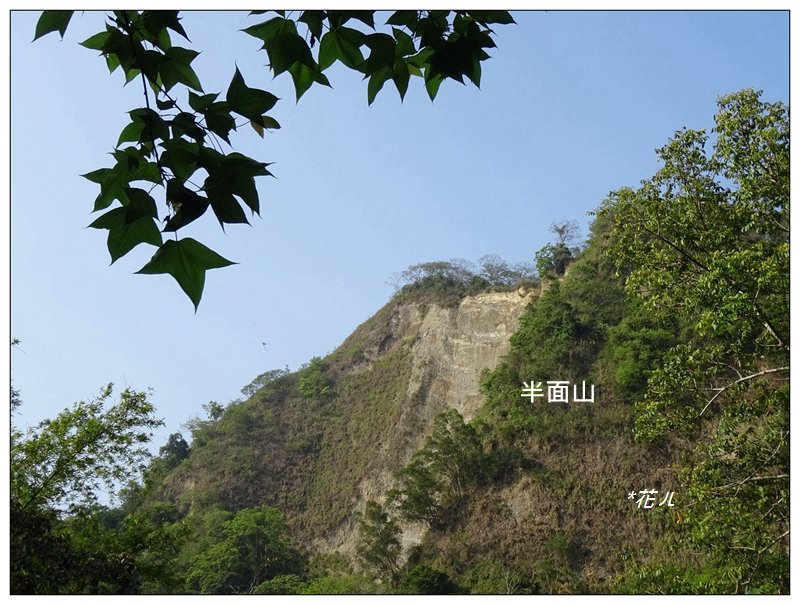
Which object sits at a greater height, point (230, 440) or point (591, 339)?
point (591, 339)

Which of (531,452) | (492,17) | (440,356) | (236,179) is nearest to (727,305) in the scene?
(492,17)

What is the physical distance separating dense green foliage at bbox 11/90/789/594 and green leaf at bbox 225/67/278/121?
3.91m

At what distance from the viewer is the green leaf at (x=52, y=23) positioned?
667 millimetres

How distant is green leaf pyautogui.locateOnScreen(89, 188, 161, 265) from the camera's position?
1.67 feet

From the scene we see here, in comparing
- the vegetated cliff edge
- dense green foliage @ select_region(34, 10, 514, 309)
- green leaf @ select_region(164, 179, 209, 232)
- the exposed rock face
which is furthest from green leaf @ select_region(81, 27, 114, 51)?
the exposed rock face

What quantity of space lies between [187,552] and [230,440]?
12.5 feet

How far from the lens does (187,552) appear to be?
11.1m

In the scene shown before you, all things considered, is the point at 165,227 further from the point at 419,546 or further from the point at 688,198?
the point at 419,546

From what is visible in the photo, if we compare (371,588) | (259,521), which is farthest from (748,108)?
(259,521)

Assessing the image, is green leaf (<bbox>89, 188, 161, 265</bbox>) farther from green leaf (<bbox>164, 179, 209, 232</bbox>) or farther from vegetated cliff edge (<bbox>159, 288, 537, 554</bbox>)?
vegetated cliff edge (<bbox>159, 288, 537, 554</bbox>)

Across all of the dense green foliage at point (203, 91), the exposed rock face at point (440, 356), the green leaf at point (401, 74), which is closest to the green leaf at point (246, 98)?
the dense green foliage at point (203, 91)

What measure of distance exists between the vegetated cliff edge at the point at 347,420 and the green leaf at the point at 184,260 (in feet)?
39.0

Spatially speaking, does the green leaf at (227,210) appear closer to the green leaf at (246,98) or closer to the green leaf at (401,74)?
the green leaf at (246,98)

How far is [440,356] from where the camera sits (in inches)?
607
